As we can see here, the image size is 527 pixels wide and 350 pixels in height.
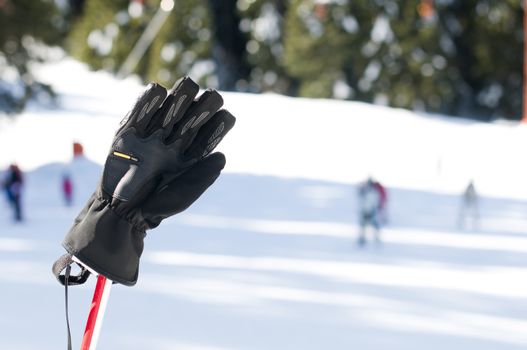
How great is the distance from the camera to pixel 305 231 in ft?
32.9

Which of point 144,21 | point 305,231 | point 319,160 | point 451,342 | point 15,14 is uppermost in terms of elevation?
point 144,21

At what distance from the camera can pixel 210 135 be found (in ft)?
8.78

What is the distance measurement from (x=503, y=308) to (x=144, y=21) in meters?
17.6

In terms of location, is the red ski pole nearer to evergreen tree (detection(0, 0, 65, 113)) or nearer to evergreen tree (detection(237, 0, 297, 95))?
evergreen tree (detection(0, 0, 65, 113))

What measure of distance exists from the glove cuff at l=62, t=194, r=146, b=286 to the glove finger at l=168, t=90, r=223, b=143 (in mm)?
243

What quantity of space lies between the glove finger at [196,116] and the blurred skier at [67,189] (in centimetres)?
922

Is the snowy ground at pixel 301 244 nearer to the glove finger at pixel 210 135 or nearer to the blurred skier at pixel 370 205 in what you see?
the blurred skier at pixel 370 205

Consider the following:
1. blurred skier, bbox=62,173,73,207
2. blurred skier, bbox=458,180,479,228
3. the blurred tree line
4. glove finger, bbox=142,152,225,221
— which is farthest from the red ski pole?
the blurred tree line

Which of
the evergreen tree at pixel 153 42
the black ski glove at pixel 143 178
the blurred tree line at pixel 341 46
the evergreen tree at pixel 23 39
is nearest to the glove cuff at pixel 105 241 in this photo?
the black ski glove at pixel 143 178

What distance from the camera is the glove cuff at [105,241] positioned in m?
2.62

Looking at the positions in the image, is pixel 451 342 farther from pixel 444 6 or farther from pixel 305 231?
pixel 444 6

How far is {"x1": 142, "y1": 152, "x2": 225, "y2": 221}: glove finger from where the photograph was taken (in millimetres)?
2626

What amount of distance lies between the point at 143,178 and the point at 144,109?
0.58 ft

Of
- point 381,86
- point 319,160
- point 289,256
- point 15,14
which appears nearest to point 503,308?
point 289,256
